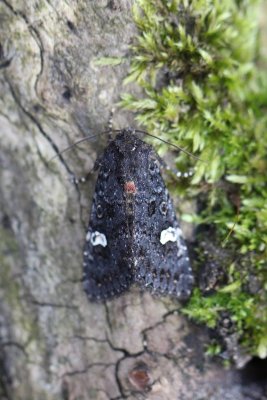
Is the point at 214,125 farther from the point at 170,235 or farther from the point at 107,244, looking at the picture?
the point at 107,244

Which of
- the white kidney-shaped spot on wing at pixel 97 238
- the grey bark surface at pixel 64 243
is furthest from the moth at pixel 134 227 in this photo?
the grey bark surface at pixel 64 243

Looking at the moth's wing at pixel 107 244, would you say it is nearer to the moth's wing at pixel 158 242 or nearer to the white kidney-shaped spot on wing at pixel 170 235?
the moth's wing at pixel 158 242

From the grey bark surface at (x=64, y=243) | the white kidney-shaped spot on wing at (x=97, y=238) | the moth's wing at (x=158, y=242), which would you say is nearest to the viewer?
the grey bark surface at (x=64, y=243)

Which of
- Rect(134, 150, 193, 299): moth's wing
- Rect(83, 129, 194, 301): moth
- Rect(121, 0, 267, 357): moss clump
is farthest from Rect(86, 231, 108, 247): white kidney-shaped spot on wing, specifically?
Rect(121, 0, 267, 357): moss clump

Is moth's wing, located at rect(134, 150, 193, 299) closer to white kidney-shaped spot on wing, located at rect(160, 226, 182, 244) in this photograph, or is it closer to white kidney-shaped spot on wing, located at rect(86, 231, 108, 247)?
white kidney-shaped spot on wing, located at rect(160, 226, 182, 244)

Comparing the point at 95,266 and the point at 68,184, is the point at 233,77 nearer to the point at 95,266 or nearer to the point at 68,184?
the point at 68,184

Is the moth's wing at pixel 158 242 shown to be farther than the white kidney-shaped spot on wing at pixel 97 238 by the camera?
No
